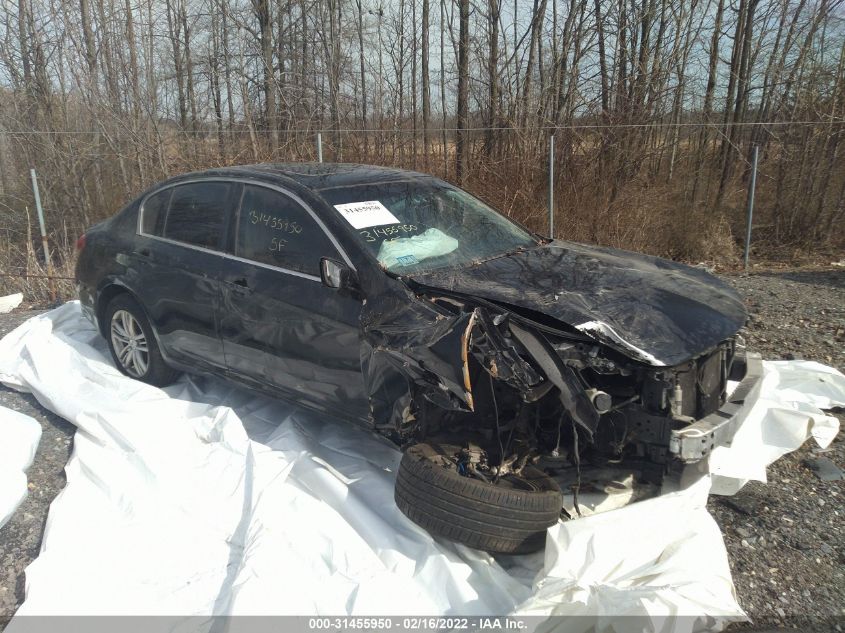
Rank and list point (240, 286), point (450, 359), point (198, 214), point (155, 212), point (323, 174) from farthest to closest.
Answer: point (155, 212), point (198, 214), point (323, 174), point (240, 286), point (450, 359)

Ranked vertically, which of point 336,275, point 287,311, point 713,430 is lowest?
point 713,430

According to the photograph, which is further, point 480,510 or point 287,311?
point 287,311

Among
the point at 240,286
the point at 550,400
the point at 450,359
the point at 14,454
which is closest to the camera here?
the point at 450,359

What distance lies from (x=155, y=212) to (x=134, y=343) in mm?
1024

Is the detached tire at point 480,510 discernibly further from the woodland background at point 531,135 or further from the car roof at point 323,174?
the woodland background at point 531,135

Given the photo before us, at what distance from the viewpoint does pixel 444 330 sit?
3.06 m

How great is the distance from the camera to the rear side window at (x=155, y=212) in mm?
5031

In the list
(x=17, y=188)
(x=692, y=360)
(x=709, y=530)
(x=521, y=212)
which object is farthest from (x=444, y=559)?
(x=17, y=188)

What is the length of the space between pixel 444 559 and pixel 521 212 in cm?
758

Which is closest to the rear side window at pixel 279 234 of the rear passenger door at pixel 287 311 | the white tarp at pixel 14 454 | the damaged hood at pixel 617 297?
the rear passenger door at pixel 287 311

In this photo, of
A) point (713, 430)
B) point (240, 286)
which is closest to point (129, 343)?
point (240, 286)

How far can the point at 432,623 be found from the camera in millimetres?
2773

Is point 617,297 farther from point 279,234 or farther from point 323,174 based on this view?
point 323,174

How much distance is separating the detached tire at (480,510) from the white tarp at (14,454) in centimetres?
221
